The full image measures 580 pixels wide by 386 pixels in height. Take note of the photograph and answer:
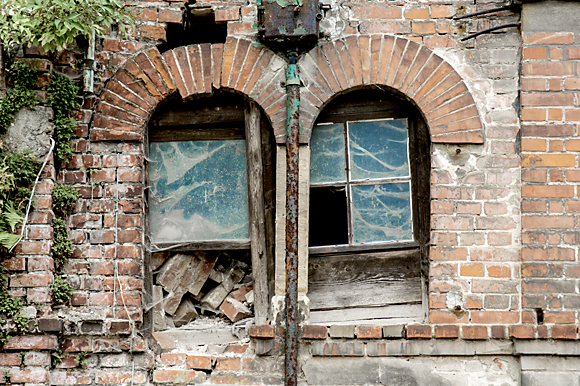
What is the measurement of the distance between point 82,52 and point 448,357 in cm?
307

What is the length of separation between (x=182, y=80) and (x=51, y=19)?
0.84m

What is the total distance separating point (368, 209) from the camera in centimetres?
363

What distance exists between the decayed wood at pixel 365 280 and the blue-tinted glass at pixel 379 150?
553 mm

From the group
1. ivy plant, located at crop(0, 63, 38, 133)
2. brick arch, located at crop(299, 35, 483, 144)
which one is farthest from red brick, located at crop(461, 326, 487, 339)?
ivy plant, located at crop(0, 63, 38, 133)

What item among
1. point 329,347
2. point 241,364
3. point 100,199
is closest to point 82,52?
point 100,199

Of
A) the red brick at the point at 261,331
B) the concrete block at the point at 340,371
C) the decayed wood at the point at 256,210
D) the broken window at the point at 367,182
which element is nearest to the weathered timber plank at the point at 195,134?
the decayed wood at the point at 256,210

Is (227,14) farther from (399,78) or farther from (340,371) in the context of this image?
(340,371)

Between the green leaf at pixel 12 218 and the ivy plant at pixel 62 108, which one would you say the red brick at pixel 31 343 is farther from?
the ivy plant at pixel 62 108

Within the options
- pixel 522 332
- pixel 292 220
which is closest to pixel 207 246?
pixel 292 220

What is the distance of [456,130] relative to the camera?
11.3 feet

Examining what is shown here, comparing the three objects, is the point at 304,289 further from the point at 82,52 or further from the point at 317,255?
the point at 82,52

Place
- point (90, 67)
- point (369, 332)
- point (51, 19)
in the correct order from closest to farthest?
point (51, 19), point (369, 332), point (90, 67)

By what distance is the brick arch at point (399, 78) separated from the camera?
11.3 ft

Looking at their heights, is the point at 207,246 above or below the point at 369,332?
above
